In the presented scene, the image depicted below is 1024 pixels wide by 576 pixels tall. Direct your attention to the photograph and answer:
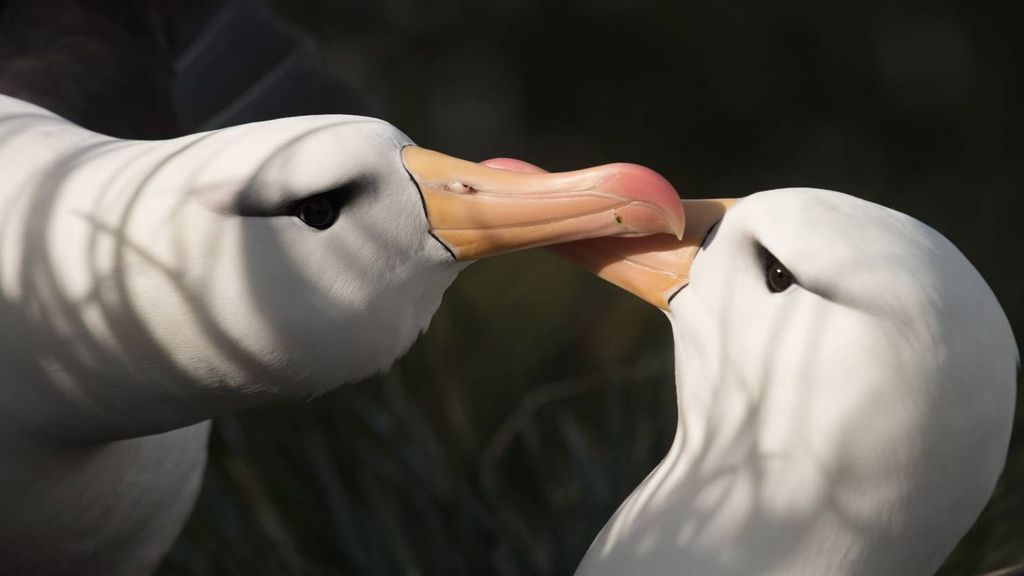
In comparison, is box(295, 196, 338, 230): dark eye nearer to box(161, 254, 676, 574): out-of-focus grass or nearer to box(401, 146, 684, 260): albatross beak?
box(401, 146, 684, 260): albatross beak

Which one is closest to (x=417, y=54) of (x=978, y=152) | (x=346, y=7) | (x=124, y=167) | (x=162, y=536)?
(x=346, y=7)

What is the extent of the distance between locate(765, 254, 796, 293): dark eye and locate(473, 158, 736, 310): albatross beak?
0.16 meters

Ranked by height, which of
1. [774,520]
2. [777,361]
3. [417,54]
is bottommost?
[417,54]

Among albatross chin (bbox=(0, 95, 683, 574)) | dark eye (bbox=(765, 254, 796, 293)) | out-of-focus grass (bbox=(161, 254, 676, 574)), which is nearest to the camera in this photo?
albatross chin (bbox=(0, 95, 683, 574))

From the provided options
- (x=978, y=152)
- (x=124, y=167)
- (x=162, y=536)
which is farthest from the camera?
(x=978, y=152)

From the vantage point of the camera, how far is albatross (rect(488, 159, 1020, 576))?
1.78 meters

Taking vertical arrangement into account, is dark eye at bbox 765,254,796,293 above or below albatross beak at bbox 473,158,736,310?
above

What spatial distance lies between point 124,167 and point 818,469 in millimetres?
978

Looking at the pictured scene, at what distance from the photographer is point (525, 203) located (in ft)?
6.18

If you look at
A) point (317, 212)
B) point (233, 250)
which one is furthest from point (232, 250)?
point (317, 212)

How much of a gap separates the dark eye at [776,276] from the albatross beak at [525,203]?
0.48 feet

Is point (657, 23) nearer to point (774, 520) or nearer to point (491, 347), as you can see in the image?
point (491, 347)

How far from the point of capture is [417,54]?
5617 millimetres

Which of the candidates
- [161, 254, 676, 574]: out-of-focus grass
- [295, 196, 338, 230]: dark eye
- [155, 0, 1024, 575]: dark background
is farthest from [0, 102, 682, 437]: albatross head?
[155, 0, 1024, 575]: dark background
